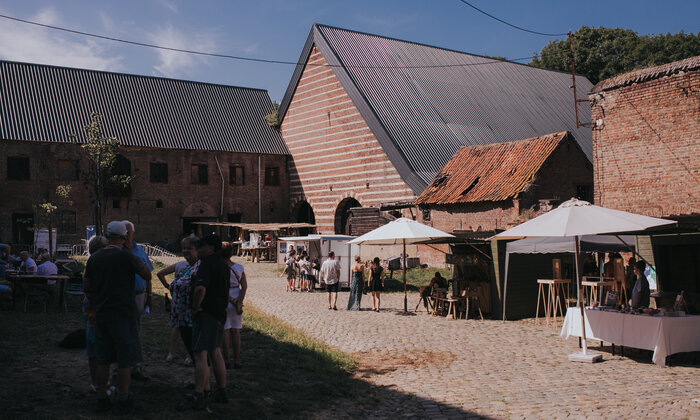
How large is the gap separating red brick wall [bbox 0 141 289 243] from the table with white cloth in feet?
90.6

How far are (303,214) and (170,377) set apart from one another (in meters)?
29.8

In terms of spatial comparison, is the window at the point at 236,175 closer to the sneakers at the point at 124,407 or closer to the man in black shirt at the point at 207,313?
the man in black shirt at the point at 207,313

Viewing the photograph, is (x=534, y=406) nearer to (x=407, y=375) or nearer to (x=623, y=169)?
(x=407, y=375)

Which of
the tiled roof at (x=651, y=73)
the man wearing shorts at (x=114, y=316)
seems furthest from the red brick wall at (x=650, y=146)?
the man wearing shorts at (x=114, y=316)

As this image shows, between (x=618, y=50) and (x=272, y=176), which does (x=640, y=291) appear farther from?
(x=618, y=50)

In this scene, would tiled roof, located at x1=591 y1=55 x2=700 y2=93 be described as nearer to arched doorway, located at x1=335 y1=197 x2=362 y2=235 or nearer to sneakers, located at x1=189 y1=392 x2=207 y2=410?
sneakers, located at x1=189 y1=392 x2=207 y2=410

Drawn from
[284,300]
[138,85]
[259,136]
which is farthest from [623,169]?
[138,85]

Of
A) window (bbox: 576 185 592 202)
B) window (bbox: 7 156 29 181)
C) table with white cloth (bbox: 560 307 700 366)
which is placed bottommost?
table with white cloth (bbox: 560 307 700 366)

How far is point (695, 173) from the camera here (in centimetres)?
1510

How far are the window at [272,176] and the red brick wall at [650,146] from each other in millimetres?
22305

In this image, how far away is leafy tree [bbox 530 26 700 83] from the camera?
50219mm

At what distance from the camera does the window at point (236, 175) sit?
35844mm

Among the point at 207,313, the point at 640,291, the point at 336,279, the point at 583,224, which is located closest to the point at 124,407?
the point at 207,313

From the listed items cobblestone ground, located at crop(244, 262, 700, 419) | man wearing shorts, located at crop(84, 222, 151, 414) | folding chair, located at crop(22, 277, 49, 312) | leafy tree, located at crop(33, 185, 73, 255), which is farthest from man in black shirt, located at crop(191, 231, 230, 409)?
leafy tree, located at crop(33, 185, 73, 255)
